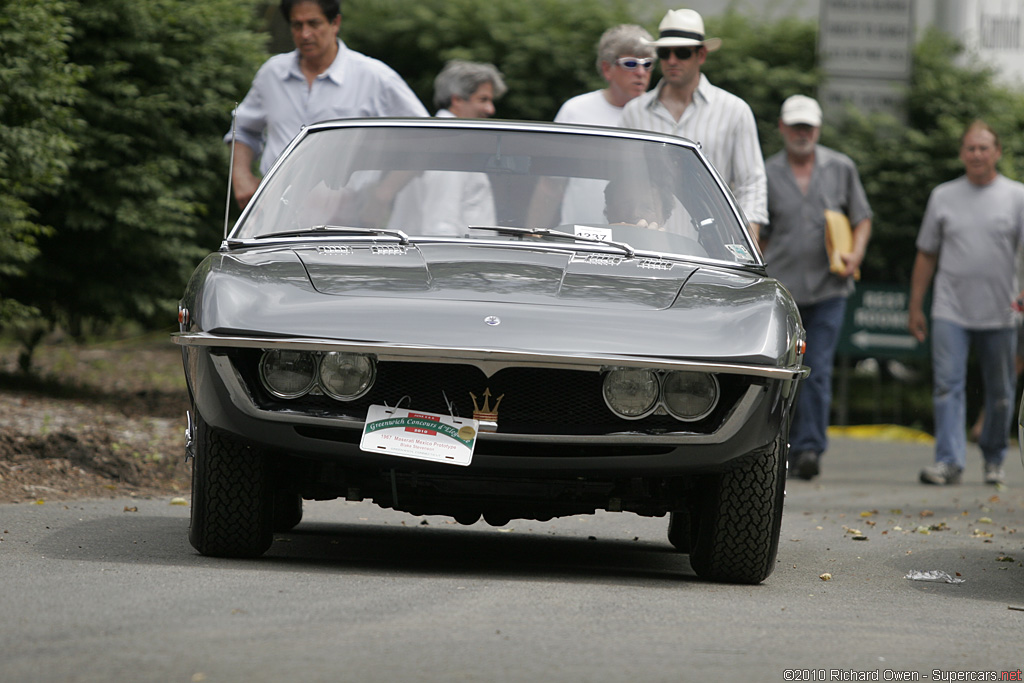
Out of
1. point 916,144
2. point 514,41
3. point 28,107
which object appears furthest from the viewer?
point 514,41

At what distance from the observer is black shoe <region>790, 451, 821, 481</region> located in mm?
9570

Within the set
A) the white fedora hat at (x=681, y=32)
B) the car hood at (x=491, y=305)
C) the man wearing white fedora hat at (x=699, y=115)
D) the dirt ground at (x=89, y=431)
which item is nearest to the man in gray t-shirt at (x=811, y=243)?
the man wearing white fedora hat at (x=699, y=115)

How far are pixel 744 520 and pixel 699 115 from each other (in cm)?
371

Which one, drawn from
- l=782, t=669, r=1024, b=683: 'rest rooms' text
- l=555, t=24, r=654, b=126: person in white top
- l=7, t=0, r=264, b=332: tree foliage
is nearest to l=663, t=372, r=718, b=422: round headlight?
l=782, t=669, r=1024, b=683: 'rest rooms' text

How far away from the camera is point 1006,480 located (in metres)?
10.1

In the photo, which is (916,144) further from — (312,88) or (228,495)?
(228,495)

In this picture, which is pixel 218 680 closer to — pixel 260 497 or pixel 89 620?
pixel 89 620

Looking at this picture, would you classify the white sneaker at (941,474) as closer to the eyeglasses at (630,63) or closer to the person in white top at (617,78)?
the person in white top at (617,78)

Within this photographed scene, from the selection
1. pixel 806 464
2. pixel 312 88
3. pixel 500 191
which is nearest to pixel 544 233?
pixel 500 191

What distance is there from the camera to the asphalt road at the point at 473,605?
3.57 metres

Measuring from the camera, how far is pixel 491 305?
15.3 ft

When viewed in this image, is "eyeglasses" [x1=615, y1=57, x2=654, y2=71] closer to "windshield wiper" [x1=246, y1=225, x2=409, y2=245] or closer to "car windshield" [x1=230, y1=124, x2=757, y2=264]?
"car windshield" [x1=230, y1=124, x2=757, y2=264]

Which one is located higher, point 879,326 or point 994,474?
point 879,326

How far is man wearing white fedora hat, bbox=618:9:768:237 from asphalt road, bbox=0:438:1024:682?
6.60 ft
